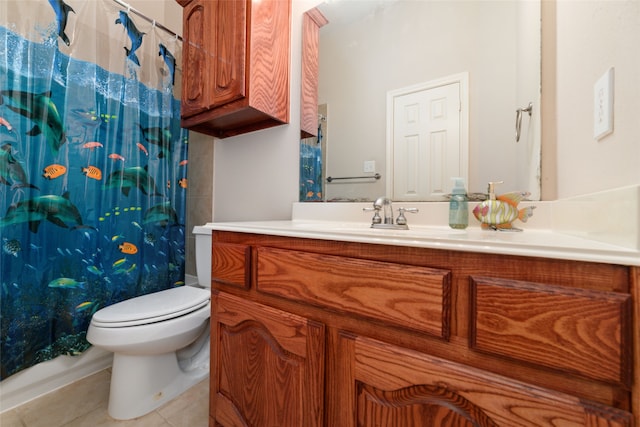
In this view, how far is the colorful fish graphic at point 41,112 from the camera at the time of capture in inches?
43.5

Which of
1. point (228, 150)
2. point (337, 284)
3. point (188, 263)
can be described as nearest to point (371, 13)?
point (228, 150)

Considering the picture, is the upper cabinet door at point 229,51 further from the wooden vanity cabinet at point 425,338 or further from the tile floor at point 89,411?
the tile floor at point 89,411

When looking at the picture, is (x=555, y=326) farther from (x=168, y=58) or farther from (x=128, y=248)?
(x=168, y=58)

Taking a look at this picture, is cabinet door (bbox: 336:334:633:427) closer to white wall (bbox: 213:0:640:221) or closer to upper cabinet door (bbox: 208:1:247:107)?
white wall (bbox: 213:0:640:221)

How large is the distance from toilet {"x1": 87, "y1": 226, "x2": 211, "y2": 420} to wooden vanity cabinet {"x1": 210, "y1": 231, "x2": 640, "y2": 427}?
451 millimetres

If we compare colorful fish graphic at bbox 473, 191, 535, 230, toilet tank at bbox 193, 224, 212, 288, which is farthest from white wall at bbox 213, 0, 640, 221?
toilet tank at bbox 193, 224, 212, 288

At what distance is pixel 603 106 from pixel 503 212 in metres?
0.31

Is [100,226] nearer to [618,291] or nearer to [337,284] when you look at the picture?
[337,284]

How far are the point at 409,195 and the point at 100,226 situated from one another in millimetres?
1532

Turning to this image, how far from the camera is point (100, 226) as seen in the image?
1.35 meters

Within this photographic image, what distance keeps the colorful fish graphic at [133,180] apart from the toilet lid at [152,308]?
62 cm

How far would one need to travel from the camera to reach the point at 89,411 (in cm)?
111

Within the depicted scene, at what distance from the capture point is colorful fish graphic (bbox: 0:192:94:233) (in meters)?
1.11

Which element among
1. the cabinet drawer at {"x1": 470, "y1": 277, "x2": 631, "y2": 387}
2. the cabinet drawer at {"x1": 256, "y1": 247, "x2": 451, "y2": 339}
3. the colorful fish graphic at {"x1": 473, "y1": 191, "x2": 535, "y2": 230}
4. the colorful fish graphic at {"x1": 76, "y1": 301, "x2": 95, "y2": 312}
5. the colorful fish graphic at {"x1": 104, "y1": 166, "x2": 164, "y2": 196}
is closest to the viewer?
the cabinet drawer at {"x1": 470, "y1": 277, "x2": 631, "y2": 387}
